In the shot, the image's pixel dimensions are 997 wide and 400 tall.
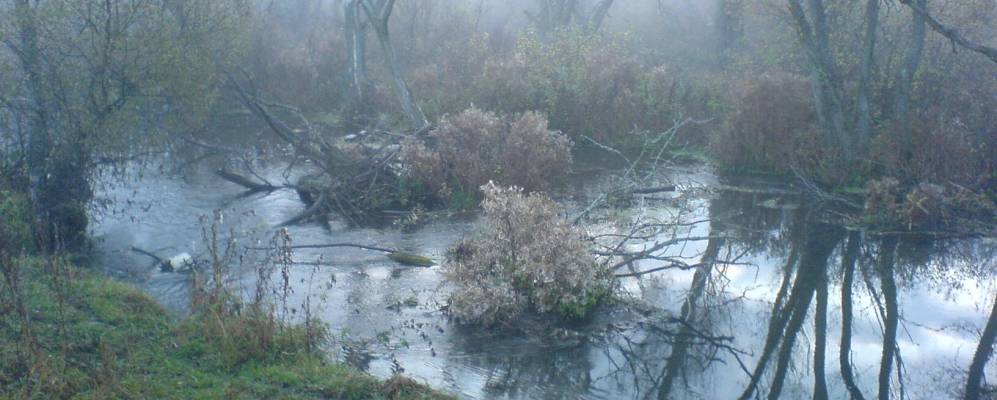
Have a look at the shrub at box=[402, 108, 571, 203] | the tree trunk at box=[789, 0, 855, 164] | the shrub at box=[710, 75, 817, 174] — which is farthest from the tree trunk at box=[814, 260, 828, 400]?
the shrub at box=[710, 75, 817, 174]

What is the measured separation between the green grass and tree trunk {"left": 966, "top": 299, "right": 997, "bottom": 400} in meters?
4.91

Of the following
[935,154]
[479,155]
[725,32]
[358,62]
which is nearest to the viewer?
[935,154]

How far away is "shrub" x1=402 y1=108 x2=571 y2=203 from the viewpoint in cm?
1536

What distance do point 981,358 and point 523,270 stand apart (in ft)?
15.1

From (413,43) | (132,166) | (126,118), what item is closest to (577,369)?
(126,118)

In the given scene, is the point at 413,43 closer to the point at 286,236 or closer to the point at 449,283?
the point at 449,283

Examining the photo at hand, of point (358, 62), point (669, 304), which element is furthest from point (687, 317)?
point (358, 62)

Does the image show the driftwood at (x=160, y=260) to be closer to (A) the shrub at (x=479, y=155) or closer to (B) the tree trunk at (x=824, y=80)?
(A) the shrub at (x=479, y=155)

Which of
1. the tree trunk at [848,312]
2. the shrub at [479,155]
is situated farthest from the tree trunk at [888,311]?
the shrub at [479,155]

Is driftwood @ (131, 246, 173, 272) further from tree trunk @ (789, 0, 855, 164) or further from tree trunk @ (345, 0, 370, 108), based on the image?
tree trunk @ (345, 0, 370, 108)

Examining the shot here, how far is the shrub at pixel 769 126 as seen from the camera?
1788 cm

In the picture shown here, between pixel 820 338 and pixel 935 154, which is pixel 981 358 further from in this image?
pixel 935 154

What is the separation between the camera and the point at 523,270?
9156 mm

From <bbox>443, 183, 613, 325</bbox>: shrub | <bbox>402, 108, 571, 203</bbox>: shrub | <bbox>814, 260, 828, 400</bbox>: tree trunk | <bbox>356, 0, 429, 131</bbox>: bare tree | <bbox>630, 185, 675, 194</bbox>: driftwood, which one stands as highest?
<bbox>356, 0, 429, 131</bbox>: bare tree
